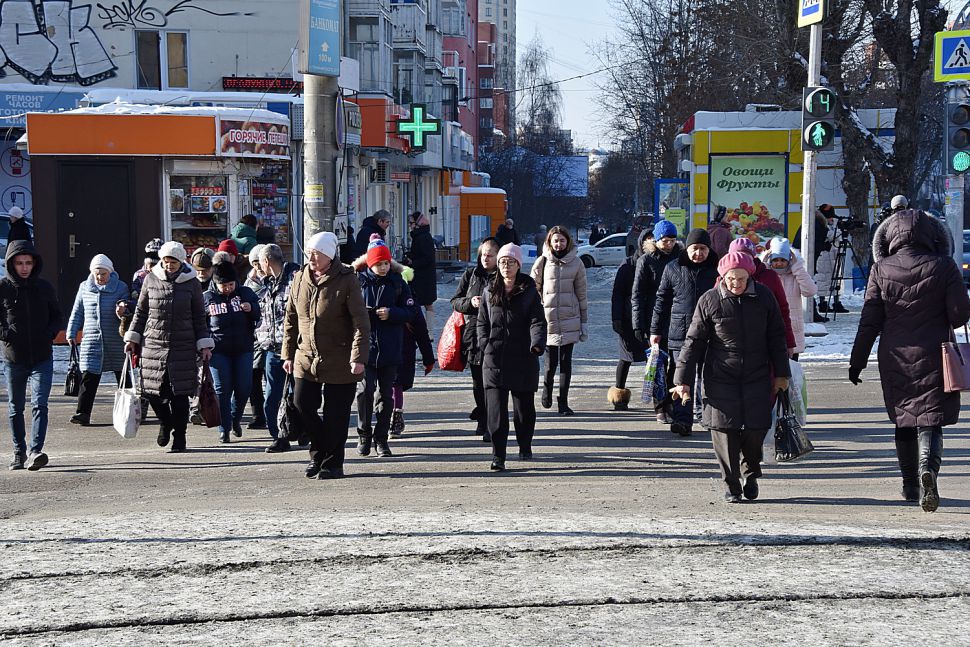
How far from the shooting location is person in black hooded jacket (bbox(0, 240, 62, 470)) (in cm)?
916

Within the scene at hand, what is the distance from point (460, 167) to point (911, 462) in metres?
49.2

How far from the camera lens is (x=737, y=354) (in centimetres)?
762

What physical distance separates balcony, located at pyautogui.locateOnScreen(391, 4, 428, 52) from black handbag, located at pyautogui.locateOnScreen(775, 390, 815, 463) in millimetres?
42814

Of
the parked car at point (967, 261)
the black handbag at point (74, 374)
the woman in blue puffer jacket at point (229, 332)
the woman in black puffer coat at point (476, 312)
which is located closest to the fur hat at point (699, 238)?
the woman in black puffer coat at point (476, 312)

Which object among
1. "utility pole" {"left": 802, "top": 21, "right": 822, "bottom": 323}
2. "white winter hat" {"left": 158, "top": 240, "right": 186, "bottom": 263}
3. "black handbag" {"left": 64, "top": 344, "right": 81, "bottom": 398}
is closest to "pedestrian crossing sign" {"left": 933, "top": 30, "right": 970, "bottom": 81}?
"utility pole" {"left": 802, "top": 21, "right": 822, "bottom": 323}

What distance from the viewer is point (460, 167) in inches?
2211

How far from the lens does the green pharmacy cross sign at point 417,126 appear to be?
33.2 m

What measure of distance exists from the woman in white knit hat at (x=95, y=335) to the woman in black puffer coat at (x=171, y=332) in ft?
5.37

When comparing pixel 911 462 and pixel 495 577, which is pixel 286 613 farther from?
pixel 911 462

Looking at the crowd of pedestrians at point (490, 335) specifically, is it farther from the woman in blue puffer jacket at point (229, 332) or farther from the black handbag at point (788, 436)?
the black handbag at point (788, 436)

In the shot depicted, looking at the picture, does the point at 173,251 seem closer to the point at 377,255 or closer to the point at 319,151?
the point at 377,255

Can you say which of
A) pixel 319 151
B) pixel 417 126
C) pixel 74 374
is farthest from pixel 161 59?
pixel 74 374

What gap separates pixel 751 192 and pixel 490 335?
1490 centimetres

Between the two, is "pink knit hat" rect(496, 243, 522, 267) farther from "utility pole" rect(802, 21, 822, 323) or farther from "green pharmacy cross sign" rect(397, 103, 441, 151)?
"green pharmacy cross sign" rect(397, 103, 441, 151)
